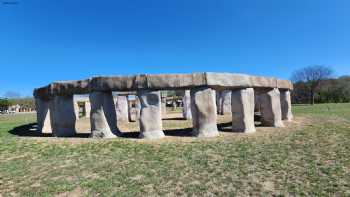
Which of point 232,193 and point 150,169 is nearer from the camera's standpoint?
point 232,193

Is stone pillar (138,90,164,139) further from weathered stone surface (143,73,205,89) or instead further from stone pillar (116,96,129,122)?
stone pillar (116,96,129,122)

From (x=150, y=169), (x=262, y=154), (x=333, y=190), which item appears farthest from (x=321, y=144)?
(x=150, y=169)

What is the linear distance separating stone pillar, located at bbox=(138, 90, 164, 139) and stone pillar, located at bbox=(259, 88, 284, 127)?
17.4ft

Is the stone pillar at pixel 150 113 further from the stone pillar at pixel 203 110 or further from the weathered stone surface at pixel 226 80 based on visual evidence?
the weathered stone surface at pixel 226 80

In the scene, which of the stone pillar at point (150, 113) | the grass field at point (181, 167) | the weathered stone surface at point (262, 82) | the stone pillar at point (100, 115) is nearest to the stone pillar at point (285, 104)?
the weathered stone surface at point (262, 82)

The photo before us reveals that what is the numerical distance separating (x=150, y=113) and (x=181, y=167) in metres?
3.79

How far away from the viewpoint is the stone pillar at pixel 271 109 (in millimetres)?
12430

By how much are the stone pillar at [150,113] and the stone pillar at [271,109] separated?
209 inches

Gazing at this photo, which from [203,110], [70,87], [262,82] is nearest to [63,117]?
[70,87]

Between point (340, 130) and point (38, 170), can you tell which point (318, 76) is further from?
point (38, 170)

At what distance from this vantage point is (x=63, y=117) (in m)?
11.6

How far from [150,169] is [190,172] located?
0.95 metres

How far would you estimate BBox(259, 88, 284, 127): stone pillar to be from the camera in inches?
489

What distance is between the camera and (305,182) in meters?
5.36
